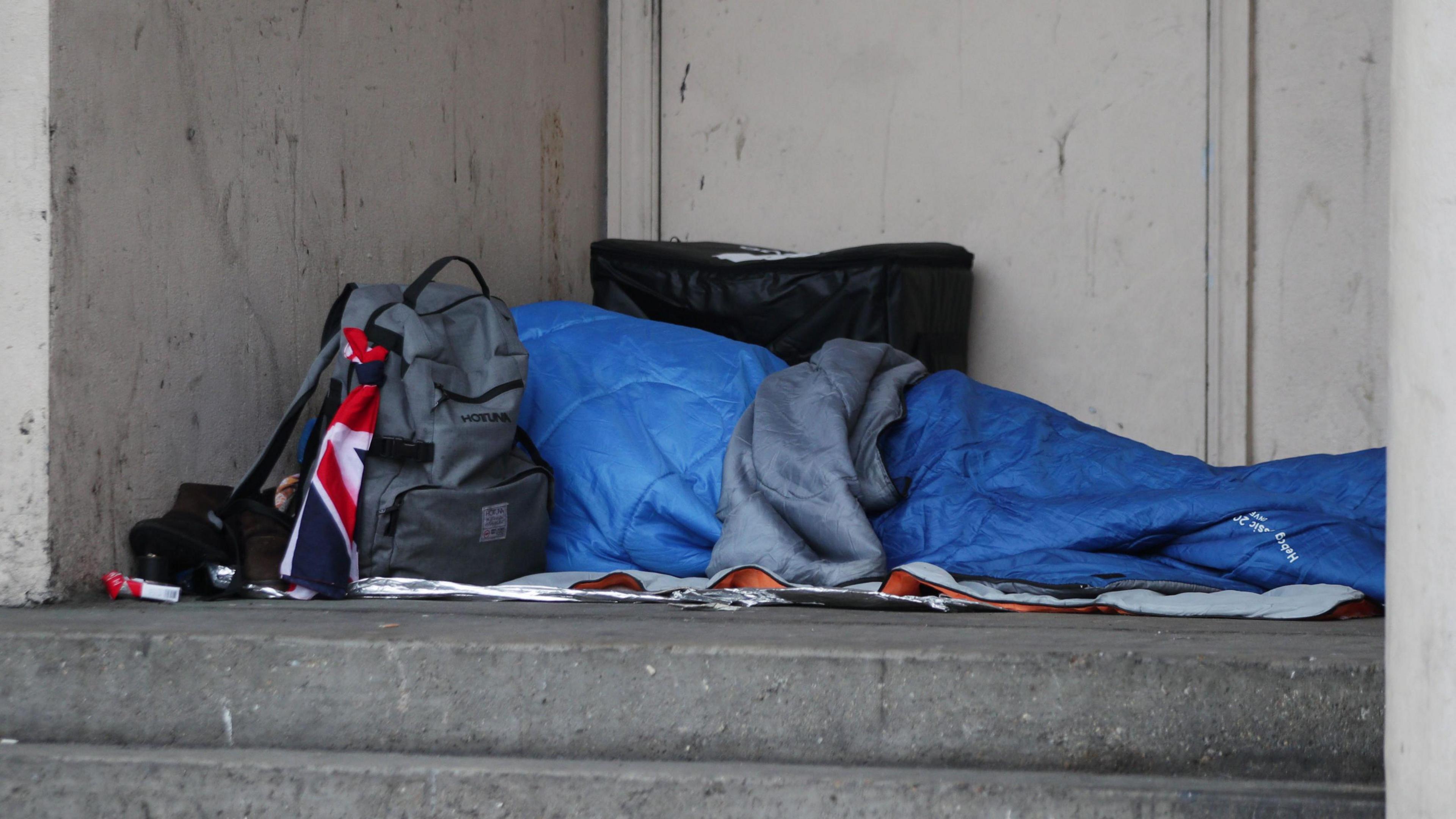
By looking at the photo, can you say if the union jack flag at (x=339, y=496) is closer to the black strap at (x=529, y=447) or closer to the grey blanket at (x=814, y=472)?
the black strap at (x=529, y=447)

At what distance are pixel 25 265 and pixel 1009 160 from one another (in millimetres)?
2044

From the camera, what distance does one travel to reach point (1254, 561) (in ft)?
5.21

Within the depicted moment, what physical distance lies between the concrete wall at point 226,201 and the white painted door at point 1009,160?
62cm

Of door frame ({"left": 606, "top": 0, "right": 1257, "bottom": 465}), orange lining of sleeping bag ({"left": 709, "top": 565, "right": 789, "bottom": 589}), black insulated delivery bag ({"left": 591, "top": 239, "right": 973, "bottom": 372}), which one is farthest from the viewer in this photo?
door frame ({"left": 606, "top": 0, "right": 1257, "bottom": 465})

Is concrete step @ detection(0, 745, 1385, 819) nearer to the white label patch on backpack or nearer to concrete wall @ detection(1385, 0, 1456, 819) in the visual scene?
concrete wall @ detection(1385, 0, 1456, 819)

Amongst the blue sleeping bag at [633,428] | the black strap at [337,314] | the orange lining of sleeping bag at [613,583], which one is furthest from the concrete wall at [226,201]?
the orange lining of sleeping bag at [613,583]

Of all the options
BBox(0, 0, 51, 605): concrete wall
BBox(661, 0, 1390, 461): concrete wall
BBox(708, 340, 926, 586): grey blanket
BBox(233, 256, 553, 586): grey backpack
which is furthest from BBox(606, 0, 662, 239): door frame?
BBox(0, 0, 51, 605): concrete wall

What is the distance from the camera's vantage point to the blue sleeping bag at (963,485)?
5.29 ft

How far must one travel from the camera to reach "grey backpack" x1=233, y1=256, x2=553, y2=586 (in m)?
1.67

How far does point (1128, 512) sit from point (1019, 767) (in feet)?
2.14

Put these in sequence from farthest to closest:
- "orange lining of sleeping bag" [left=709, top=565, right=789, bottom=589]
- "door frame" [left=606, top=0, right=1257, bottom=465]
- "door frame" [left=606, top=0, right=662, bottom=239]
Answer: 1. "door frame" [left=606, top=0, right=662, bottom=239]
2. "door frame" [left=606, top=0, right=1257, bottom=465]
3. "orange lining of sleeping bag" [left=709, top=565, right=789, bottom=589]

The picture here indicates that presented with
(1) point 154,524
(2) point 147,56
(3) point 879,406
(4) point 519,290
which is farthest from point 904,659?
(4) point 519,290

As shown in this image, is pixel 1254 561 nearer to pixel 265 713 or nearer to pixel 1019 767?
pixel 1019 767

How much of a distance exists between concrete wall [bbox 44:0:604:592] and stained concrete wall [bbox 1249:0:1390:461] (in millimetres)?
1660
